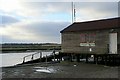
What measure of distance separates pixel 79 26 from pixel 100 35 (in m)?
5.86

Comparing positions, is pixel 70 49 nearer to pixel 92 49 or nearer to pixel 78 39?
pixel 78 39

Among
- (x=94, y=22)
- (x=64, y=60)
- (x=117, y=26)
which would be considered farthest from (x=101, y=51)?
(x=64, y=60)

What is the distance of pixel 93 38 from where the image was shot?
32.3 metres

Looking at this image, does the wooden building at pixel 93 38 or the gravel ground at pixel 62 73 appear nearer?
the gravel ground at pixel 62 73

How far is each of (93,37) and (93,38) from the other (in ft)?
0.41

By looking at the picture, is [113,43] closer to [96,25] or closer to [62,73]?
[96,25]

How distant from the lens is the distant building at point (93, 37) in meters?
29.5

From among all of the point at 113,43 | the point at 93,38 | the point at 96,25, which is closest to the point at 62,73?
the point at 113,43

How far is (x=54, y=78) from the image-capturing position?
1917cm

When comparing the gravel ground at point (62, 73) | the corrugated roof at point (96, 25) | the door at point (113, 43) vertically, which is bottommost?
the gravel ground at point (62, 73)

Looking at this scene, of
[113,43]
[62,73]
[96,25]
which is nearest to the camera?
[62,73]

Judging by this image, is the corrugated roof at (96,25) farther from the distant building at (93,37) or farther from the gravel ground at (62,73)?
the gravel ground at (62,73)

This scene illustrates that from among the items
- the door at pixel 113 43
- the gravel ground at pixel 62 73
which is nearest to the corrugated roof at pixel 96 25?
the door at pixel 113 43

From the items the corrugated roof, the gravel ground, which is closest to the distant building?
the corrugated roof
